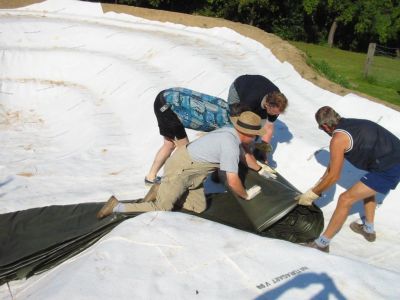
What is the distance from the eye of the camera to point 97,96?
10.3 meters

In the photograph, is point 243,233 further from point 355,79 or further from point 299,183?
point 355,79

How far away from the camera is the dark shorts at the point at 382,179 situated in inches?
173

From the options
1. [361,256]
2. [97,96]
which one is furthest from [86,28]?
[361,256]

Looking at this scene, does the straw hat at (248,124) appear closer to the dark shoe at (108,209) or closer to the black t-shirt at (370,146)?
the black t-shirt at (370,146)

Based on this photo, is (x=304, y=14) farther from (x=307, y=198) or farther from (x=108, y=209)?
(x=108, y=209)

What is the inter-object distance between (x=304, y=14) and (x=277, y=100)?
3031 cm

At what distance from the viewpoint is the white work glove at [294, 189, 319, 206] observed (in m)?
4.41

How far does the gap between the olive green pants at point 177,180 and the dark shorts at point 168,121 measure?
0.83 m

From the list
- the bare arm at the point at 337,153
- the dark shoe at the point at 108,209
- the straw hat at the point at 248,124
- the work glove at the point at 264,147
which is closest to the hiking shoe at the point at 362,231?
the bare arm at the point at 337,153

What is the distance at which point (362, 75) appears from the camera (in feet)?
52.1

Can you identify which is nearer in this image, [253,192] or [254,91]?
[253,192]

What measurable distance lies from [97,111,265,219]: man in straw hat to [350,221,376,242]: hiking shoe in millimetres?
1387

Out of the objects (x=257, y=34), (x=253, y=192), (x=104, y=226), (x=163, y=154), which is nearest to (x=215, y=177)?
(x=163, y=154)

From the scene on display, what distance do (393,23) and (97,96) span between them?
28.1 m
